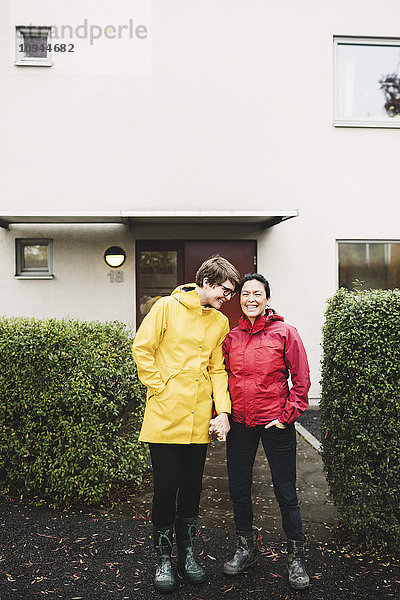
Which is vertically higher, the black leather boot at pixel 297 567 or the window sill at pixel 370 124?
the window sill at pixel 370 124

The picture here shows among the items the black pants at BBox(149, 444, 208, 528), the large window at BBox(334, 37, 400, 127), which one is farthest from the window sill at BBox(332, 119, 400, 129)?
the black pants at BBox(149, 444, 208, 528)

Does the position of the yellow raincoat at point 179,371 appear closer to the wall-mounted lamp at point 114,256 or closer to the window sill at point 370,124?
the wall-mounted lamp at point 114,256

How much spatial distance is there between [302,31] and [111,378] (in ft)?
21.0

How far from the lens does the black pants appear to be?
3.18m

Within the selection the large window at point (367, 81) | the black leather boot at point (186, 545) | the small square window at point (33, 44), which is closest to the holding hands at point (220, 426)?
the black leather boot at point (186, 545)

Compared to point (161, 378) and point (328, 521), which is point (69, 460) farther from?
point (328, 521)

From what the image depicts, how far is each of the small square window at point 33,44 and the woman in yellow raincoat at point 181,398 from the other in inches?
246

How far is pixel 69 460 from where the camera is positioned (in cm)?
433

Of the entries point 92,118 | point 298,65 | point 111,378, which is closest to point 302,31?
point 298,65

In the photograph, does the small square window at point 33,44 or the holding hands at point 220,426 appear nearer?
the holding hands at point 220,426

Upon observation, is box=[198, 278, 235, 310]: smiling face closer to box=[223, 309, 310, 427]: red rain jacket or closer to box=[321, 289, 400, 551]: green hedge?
box=[223, 309, 310, 427]: red rain jacket

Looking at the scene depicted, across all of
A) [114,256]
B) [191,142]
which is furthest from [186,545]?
[191,142]

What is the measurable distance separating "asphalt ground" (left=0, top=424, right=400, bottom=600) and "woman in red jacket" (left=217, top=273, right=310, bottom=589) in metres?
0.18

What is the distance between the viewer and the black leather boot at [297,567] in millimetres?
3170
